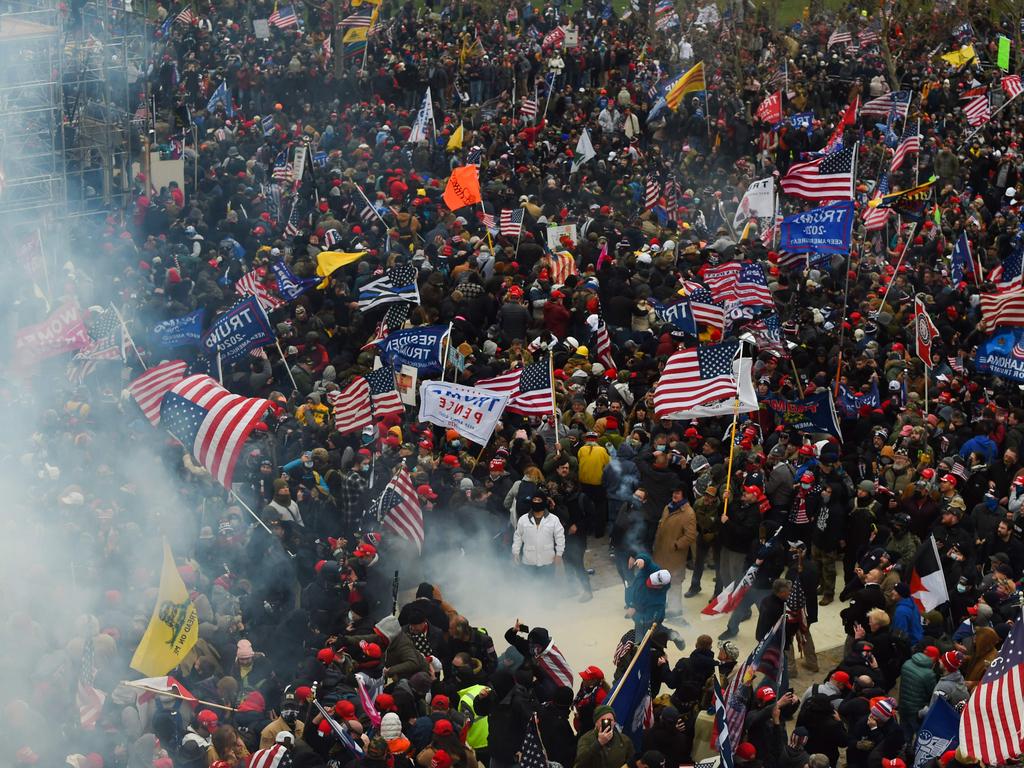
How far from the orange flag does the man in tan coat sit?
968cm

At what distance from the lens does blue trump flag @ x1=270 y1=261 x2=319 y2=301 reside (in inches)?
848

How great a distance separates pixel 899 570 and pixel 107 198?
16.6 metres

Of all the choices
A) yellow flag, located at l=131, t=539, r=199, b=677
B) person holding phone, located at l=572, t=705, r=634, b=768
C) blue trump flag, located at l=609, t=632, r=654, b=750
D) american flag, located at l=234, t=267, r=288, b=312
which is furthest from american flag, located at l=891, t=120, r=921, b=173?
yellow flag, located at l=131, t=539, r=199, b=677

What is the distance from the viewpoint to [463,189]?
25625mm

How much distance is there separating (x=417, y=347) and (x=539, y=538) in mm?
3397

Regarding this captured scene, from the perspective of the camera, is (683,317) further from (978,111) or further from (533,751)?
A: (978,111)

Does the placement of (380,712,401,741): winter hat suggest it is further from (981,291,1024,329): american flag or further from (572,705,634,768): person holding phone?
(981,291,1024,329): american flag

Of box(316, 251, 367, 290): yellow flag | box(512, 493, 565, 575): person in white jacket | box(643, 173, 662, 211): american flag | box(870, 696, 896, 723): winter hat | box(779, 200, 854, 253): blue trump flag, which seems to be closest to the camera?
box(870, 696, 896, 723): winter hat

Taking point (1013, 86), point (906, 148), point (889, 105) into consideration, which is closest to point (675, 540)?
point (906, 148)

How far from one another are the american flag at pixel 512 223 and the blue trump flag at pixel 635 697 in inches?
474

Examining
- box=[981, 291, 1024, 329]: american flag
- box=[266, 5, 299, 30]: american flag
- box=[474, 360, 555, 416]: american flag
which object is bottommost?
box=[266, 5, 299, 30]: american flag

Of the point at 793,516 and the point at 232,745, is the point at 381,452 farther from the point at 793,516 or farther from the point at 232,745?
the point at 232,745

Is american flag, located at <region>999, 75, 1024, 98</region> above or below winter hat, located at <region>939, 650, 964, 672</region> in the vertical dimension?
below

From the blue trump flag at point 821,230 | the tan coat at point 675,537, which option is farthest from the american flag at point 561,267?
the tan coat at point 675,537
